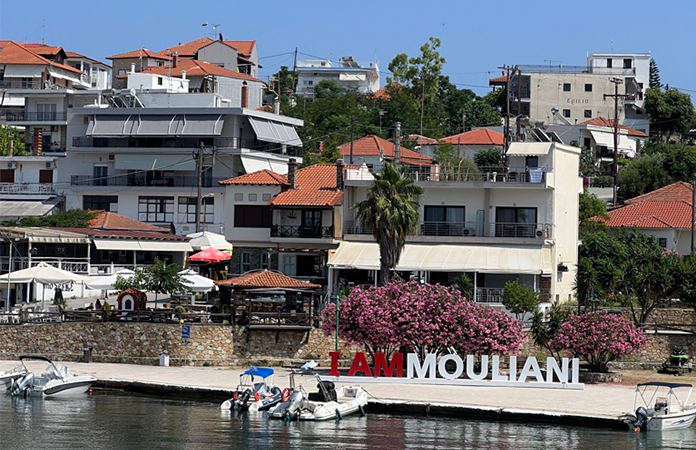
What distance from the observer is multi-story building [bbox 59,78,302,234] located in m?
95.2

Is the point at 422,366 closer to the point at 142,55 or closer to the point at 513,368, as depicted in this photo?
the point at 513,368

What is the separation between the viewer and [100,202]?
96.6m

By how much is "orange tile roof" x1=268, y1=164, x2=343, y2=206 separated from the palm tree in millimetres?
9760

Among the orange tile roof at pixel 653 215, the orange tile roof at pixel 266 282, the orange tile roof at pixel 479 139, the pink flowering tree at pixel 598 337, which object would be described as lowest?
the pink flowering tree at pixel 598 337

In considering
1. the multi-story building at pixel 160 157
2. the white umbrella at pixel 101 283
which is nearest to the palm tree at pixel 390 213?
the white umbrella at pixel 101 283

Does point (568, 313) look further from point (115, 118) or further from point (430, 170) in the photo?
point (115, 118)

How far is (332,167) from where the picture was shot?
74.9m

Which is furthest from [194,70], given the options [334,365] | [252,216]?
[334,365]

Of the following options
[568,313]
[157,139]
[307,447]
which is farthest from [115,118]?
[307,447]

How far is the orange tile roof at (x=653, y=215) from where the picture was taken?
8286 centimetres

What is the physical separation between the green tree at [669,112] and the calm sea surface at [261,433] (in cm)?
9775

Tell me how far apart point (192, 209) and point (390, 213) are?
129 feet

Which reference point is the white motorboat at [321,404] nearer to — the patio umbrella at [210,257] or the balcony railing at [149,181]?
the patio umbrella at [210,257]

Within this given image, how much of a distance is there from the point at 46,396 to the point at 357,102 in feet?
317
